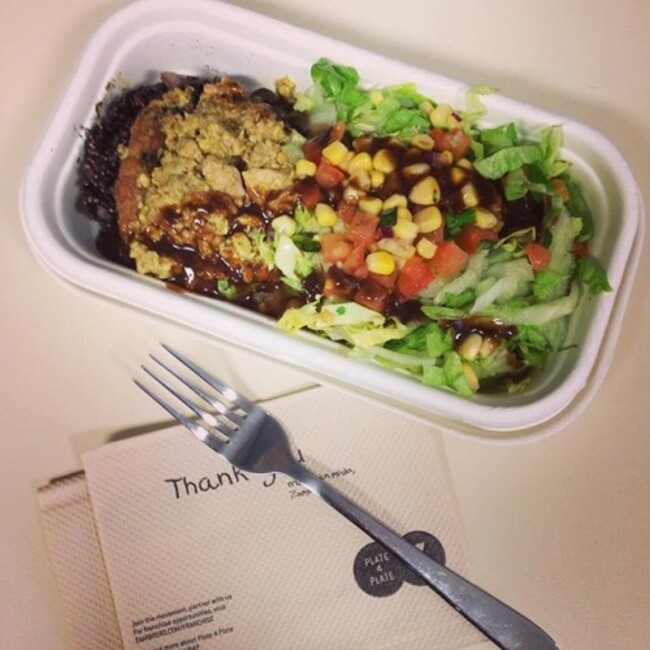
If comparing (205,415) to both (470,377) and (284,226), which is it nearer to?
(284,226)

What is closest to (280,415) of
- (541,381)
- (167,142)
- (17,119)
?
(541,381)

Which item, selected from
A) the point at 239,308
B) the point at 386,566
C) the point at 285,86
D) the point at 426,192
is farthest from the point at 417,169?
the point at 386,566

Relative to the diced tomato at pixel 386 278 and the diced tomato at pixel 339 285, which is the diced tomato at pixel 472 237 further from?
the diced tomato at pixel 339 285

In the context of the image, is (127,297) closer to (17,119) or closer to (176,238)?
(176,238)

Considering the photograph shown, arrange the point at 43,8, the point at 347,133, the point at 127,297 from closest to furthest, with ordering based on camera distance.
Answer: the point at 127,297 → the point at 347,133 → the point at 43,8

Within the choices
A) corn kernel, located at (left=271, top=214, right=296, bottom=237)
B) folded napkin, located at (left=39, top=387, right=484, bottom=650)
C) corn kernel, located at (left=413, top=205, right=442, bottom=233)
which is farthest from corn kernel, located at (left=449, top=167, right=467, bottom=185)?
folded napkin, located at (left=39, top=387, right=484, bottom=650)
